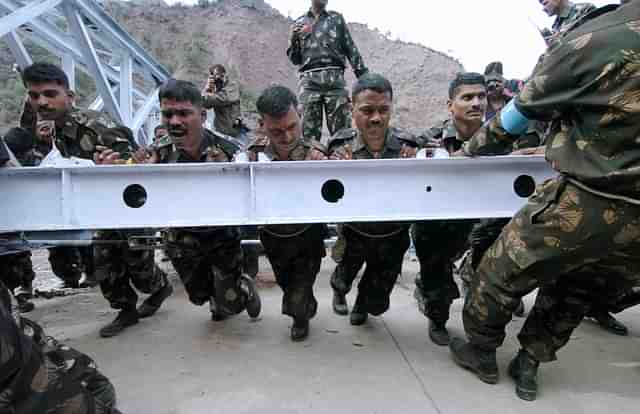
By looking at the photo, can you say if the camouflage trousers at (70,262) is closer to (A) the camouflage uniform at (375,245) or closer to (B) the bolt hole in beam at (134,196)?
(B) the bolt hole in beam at (134,196)

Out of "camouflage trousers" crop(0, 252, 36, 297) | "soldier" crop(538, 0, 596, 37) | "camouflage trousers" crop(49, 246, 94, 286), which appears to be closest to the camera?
"camouflage trousers" crop(0, 252, 36, 297)

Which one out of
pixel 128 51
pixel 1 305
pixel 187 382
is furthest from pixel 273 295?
pixel 128 51

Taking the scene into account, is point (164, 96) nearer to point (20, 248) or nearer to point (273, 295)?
point (20, 248)

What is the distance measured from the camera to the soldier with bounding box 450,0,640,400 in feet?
4.93

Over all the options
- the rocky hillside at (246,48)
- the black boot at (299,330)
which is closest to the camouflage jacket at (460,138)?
the black boot at (299,330)

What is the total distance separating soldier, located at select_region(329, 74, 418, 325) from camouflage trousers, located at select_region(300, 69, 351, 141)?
60.7 inches

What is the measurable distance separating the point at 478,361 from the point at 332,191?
1171mm

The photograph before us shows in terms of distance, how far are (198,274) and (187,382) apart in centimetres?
89

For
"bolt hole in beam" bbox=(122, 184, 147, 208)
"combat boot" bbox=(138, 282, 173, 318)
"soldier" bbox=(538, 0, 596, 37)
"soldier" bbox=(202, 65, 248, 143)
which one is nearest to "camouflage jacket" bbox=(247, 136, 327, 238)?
"bolt hole in beam" bbox=(122, 184, 147, 208)

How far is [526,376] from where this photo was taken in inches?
76.9

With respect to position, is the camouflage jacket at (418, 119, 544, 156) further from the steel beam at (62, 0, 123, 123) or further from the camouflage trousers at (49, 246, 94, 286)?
the steel beam at (62, 0, 123, 123)

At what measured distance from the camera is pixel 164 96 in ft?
7.91

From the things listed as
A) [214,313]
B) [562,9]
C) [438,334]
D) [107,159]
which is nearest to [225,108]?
[214,313]

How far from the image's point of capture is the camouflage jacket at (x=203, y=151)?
259 cm
